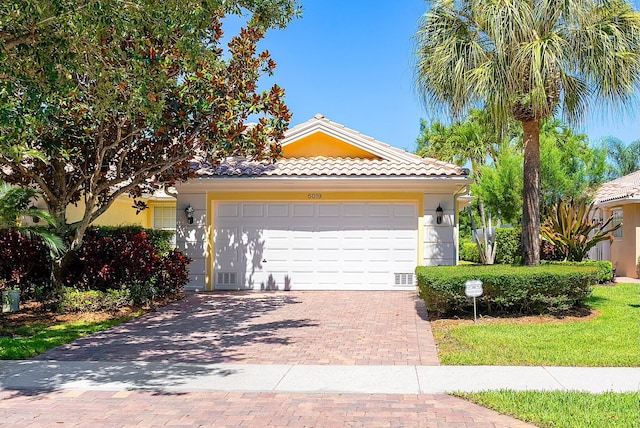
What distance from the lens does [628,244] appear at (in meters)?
21.0

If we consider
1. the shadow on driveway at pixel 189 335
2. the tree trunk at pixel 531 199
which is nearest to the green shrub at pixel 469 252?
the tree trunk at pixel 531 199

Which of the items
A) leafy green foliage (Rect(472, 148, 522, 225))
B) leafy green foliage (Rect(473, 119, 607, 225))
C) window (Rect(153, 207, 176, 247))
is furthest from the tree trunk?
window (Rect(153, 207, 176, 247))

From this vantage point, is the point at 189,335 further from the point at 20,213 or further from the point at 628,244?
the point at 628,244

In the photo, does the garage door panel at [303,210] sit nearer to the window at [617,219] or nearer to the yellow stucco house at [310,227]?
the yellow stucco house at [310,227]

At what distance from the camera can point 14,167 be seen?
12.6 metres

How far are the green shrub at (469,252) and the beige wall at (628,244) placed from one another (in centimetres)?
783

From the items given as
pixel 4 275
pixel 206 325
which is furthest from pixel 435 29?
pixel 4 275

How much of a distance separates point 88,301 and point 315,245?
6.31 metres

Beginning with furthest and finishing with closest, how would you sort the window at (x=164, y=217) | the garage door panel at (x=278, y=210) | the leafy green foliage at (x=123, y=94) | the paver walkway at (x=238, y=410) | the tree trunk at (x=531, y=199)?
the window at (x=164, y=217)
the garage door panel at (x=278, y=210)
the tree trunk at (x=531, y=199)
the leafy green foliage at (x=123, y=94)
the paver walkway at (x=238, y=410)

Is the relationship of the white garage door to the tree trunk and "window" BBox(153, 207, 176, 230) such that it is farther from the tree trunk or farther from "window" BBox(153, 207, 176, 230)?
"window" BBox(153, 207, 176, 230)

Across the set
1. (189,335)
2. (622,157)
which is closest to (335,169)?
(189,335)

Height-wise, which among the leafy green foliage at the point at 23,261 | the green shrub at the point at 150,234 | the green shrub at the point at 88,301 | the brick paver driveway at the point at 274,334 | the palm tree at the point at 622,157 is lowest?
the brick paver driveway at the point at 274,334

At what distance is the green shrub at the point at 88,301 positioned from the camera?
12273 mm

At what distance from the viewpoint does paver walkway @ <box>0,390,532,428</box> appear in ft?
18.4
